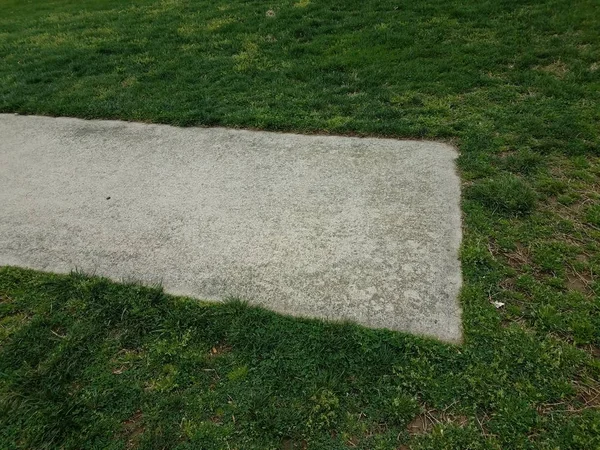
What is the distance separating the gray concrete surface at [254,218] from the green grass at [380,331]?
0.52 ft

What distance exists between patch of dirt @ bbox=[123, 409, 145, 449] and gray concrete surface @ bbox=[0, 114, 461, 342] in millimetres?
820

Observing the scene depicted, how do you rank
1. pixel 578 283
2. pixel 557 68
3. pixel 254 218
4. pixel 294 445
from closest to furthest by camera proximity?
1. pixel 294 445
2. pixel 578 283
3. pixel 254 218
4. pixel 557 68

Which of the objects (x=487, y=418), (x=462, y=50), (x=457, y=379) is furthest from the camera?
(x=462, y=50)

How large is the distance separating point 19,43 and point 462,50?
7273 millimetres

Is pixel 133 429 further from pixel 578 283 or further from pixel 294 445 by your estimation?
pixel 578 283

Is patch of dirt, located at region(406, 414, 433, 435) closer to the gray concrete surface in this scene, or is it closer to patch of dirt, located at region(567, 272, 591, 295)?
the gray concrete surface

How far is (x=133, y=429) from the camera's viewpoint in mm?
2297

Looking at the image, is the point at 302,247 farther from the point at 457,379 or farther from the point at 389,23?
the point at 389,23

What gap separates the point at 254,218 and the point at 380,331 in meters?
1.37

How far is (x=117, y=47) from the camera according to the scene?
685 cm

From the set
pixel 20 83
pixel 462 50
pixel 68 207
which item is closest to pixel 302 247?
pixel 68 207

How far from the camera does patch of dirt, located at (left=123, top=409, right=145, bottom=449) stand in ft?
7.34

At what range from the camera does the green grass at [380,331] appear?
88.3 inches

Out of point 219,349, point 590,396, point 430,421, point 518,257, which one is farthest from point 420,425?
point 518,257
